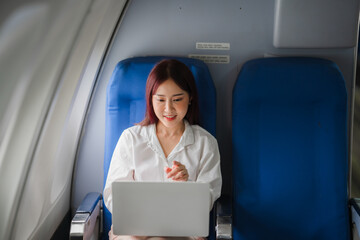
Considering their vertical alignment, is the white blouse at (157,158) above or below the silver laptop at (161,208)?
above

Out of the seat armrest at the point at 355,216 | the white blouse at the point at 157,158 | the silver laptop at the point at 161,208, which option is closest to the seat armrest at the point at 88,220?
the white blouse at the point at 157,158

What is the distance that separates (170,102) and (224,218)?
0.73 m

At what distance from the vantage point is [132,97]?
2287 mm

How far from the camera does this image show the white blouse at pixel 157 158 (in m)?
2.14

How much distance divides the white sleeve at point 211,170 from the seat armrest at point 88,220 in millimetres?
644

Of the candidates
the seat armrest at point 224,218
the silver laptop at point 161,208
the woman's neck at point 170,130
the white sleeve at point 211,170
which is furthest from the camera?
the woman's neck at point 170,130

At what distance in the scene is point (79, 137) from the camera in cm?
260

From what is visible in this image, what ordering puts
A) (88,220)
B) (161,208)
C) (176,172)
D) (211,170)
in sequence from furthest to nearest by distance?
(211,170) < (88,220) < (176,172) < (161,208)

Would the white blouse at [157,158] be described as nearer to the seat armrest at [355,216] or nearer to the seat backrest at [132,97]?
the seat backrest at [132,97]

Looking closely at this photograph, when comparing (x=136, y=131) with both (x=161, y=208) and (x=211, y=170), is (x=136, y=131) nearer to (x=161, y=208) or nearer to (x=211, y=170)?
(x=211, y=170)

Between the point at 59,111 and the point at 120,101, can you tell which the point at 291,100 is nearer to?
the point at 120,101

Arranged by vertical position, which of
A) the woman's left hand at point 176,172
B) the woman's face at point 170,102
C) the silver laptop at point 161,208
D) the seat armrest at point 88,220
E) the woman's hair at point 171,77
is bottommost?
the seat armrest at point 88,220

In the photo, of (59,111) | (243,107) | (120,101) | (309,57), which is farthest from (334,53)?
(59,111)

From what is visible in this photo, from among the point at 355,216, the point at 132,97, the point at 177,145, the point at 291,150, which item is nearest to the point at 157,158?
the point at 177,145
